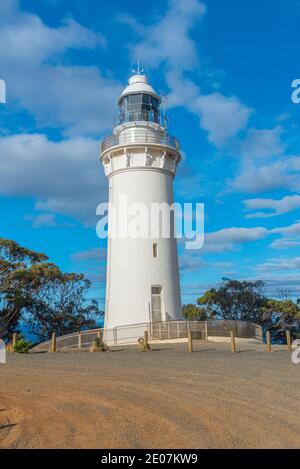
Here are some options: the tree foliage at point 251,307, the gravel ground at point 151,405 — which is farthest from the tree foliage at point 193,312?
the gravel ground at point 151,405

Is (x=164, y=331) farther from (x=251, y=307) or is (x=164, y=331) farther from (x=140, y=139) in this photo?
(x=251, y=307)

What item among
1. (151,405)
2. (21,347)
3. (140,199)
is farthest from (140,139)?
(151,405)

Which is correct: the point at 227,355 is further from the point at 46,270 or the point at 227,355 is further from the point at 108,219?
the point at 46,270

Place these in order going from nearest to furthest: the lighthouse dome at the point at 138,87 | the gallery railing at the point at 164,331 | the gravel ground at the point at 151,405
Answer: the gravel ground at the point at 151,405, the gallery railing at the point at 164,331, the lighthouse dome at the point at 138,87

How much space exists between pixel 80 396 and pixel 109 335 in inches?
628

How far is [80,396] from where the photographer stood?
375 inches

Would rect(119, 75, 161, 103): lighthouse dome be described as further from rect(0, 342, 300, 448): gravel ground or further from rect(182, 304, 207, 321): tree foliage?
rect(182, 304, 207, 321): tree foliage

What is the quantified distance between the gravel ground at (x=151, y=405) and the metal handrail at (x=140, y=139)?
15620mm

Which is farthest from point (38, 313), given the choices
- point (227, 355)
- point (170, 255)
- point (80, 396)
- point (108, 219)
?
point (80, 396)

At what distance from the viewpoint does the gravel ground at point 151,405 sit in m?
6.53

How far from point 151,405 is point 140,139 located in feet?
67.7

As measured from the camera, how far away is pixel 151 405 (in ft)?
28.3

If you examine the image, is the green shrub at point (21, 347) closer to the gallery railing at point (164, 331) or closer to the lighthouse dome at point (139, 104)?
the gallery railing at point (164, 331)

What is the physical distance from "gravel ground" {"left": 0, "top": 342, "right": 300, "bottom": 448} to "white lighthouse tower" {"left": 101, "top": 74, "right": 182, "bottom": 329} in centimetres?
1046
